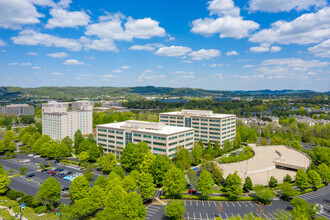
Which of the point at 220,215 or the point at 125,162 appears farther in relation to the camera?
the point at 125,162

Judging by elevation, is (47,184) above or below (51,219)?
above

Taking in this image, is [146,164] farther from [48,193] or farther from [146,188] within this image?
[48,193]

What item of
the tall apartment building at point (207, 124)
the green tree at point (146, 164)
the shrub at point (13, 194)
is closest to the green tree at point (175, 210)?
the green tree at point (146, 164)

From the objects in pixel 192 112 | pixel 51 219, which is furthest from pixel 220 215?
pixel 192 112

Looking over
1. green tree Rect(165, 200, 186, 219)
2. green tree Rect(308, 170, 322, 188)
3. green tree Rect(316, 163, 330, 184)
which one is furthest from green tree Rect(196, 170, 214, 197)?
green tree Rect(316, 163, 330, 184)

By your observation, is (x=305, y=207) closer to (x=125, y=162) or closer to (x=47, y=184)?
(x=125, y=162)

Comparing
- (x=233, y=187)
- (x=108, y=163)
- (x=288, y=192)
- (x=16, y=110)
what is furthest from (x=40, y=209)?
(x=16, y=110)
